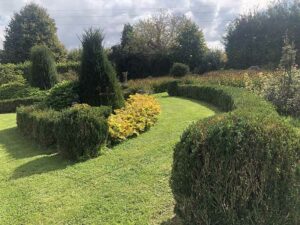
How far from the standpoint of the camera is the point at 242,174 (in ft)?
9.91

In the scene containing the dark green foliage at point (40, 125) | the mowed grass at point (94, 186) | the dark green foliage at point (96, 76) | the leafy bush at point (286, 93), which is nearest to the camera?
the mowed grass at point (94, 186)

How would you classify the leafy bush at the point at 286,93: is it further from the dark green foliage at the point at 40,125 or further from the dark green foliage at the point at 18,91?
the dark green foliage at the point at 18,91

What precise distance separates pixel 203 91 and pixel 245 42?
14.0 m

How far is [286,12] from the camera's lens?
2553 centimetres

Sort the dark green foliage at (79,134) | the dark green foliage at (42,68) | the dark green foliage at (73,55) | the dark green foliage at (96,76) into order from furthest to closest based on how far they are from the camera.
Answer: the dark green foliage at (73,55) < the dark green foliage at (42,68) < the dark green foliage at (96,76) < the dark green foliage at (79,134)

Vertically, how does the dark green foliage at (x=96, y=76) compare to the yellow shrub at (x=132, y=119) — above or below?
above

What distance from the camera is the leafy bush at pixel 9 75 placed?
78.4ft

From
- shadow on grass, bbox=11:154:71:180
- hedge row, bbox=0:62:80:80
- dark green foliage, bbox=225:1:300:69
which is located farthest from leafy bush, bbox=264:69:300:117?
hedge row, bbox=0:62:80:80

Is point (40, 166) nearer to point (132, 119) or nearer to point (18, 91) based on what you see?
point (132, 119)

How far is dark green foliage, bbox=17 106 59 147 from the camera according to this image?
8.17m

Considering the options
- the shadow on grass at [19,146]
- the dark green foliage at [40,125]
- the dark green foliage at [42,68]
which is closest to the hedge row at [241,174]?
the dark green foliage at [40,125]

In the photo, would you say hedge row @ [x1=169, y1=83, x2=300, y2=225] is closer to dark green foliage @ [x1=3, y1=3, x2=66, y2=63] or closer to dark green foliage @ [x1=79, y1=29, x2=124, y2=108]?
dark green foliage @ [x1=79, y1=29, x2=124, y2=108]

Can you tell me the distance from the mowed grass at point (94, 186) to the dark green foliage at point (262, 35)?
19.7 metres

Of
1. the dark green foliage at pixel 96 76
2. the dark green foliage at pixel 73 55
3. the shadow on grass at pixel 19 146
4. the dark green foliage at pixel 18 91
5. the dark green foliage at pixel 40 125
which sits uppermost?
the dark green foliage at pixel 73 55
